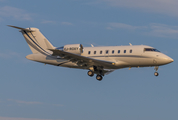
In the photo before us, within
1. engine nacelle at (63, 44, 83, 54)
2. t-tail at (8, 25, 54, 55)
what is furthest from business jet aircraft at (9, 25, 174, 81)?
t-tail at (8, 25, 54, 55)

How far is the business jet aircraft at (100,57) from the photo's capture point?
32781 millimetres

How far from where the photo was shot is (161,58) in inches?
1286

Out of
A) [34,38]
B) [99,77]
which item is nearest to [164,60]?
[99,77]

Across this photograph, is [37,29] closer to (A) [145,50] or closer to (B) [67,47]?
(B) [67,47]

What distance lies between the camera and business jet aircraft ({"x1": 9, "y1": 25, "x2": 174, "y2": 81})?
108 feet

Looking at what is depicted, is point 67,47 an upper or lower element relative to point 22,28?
lower

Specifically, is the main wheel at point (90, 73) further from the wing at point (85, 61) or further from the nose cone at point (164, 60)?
the nose cone at point (164, 60)

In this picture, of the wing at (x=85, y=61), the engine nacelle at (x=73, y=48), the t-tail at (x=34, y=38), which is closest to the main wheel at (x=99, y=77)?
the wing at (x=85, y=61)

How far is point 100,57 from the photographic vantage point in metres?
34.2

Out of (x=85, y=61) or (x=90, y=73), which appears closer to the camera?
(x=85, y=61)

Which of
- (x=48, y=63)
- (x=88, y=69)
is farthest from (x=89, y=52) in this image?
(x=48, y=63)

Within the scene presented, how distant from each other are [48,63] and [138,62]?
1081cm

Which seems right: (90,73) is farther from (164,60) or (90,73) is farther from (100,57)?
(164,60)

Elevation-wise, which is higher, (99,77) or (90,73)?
(90,73)
